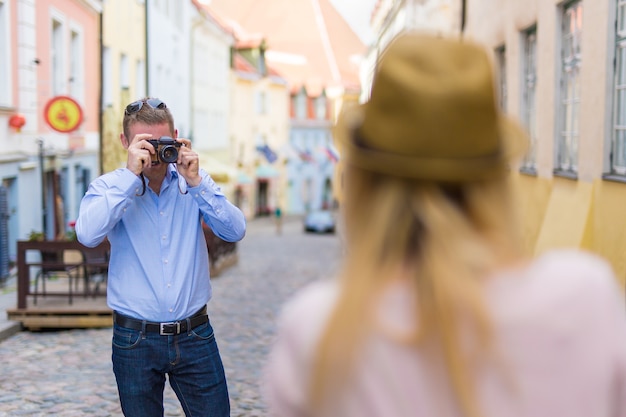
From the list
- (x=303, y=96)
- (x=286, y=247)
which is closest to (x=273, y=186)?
(x=303, y=96)

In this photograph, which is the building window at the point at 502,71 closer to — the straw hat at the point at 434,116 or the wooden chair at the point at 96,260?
the wooden chair at the point at 96,260

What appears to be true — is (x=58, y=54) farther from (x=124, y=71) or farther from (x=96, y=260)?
(x=96, y=260)

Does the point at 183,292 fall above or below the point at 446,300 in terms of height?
below

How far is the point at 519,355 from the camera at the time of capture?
1444 millimetres

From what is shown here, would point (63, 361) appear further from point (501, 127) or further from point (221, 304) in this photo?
point (501, 127)

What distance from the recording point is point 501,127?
1.52 metres

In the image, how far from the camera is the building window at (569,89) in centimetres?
1003

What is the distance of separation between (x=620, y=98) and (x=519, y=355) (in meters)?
7.32

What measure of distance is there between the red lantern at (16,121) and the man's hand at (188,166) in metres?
11.8

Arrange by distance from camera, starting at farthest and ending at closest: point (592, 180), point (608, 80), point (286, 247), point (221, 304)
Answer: point (286, 247) → point (221, 304) → point (592, 180) → point (608, 80)

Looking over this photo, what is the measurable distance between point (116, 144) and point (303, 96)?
46.6 meters

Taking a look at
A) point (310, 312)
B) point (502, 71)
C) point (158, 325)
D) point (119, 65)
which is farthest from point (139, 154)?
point (119, 65)

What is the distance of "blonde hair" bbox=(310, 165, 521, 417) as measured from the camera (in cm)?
140

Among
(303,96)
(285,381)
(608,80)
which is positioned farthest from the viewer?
(303,96)
